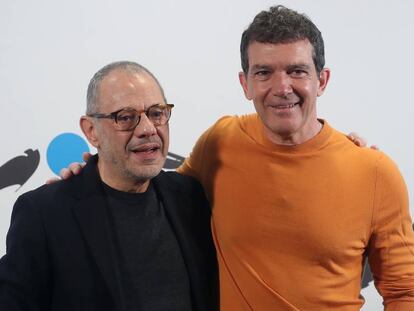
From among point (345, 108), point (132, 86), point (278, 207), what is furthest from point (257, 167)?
point (345, 108)

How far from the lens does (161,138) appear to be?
1.18m

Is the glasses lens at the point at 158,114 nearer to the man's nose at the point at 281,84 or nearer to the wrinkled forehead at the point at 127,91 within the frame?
the wrinkled forehead at the point at 127,91

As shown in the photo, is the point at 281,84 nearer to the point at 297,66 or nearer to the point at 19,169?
the point at 297,66

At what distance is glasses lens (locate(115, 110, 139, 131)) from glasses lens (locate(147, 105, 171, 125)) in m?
0.04

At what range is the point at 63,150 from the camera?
6.45 ft

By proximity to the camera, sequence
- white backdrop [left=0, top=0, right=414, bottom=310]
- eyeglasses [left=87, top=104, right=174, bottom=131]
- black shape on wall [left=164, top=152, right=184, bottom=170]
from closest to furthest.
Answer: eyeglasses [left=87, top=104, right=174, bottom=131]
white backdrop [left=0, top=0, right=414, bottom=310]
black shape on wall [left=164, top=152, right=184, bottom=170]

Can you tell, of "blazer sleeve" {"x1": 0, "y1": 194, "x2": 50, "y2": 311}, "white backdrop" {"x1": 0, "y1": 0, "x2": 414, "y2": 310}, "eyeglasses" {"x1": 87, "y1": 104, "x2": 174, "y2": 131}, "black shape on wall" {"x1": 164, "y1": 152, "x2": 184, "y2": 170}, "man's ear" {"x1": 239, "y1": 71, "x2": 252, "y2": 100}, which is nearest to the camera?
"blazer sleeve" {"x1": 0, "y1": 194, "x2": 50, "y2": 311}

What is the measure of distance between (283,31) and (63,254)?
2.47 ft

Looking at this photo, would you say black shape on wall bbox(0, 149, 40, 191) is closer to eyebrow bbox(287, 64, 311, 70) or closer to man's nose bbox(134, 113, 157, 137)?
man's nose bbox(134, 113, 157, 137)

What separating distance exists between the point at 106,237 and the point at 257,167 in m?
0.43

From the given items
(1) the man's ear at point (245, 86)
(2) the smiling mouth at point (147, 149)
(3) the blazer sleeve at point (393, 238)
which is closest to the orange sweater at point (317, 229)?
(3) the blazer sleeve at point (393, 238)

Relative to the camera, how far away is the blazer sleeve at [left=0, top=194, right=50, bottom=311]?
105 cm

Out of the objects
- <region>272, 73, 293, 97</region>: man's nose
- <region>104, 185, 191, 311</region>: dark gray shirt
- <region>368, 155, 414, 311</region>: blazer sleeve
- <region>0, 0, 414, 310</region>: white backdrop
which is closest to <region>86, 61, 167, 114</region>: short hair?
<region>104, 185, 191, 311</region>: dark gray shirt

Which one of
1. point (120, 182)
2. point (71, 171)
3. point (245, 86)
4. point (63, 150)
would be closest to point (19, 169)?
point (63, 150)
